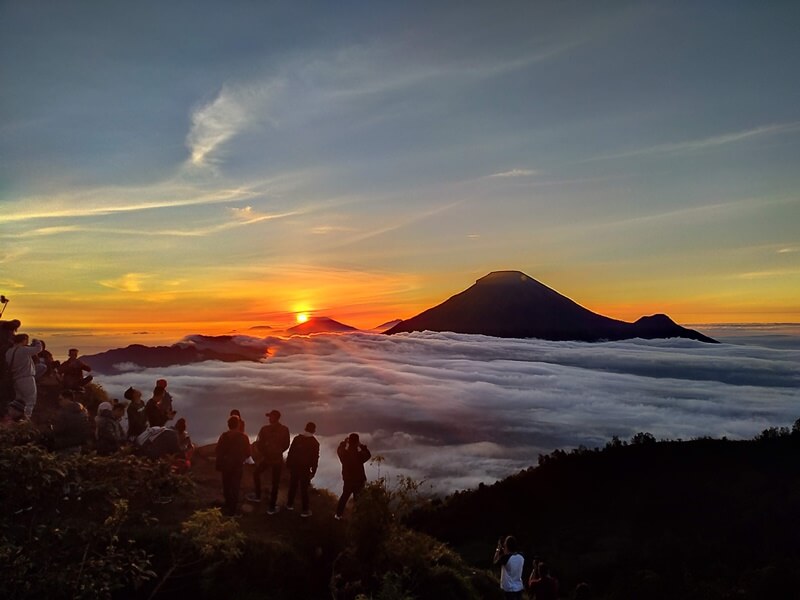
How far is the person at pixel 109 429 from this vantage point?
1190 cm

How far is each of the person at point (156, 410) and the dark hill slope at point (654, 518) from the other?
3324 centimetres

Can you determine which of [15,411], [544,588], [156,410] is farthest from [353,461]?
[15,411]

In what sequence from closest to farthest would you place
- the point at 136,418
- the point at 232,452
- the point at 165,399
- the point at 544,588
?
the point at 544,588, the point at 232,452, the point at 136,418, the point at 165,399

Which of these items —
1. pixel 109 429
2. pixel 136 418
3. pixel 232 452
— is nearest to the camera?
pixel 232 452

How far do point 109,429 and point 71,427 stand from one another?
3405 millimetres

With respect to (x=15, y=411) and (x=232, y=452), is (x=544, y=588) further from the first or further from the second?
(x=15, y=411)

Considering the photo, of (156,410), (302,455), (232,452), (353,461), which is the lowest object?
(353,461)

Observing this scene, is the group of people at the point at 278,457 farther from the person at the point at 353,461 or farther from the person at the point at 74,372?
the person at the point at 74,372

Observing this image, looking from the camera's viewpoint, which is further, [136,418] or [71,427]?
[71,427]

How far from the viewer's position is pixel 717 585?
39531 millimetres

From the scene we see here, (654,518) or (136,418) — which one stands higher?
(136,418)

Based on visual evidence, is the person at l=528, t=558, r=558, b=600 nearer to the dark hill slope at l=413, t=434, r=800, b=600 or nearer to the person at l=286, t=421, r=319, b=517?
the person at l=286, t=421, r=319, b=517

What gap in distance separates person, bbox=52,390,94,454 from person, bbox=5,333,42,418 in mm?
2006

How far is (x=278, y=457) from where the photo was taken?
12367 mm
